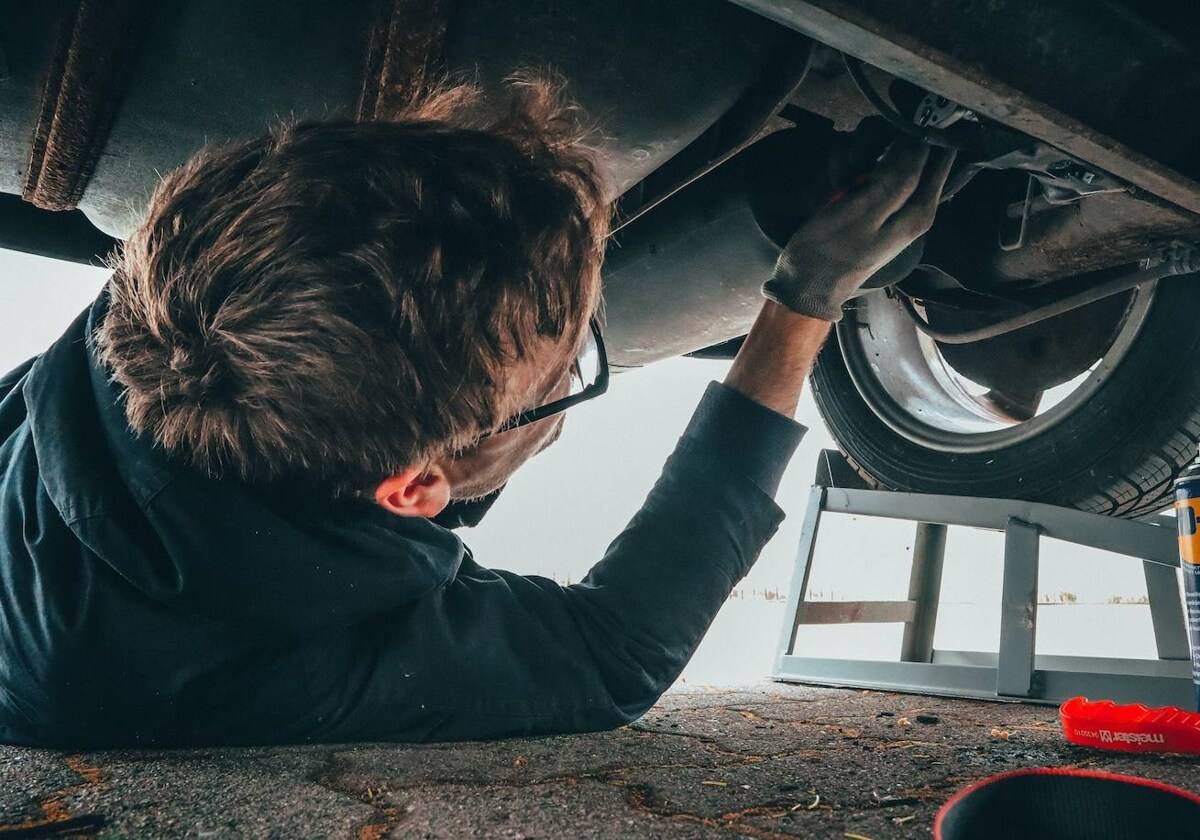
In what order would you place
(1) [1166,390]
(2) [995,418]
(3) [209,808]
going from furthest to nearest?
(2) [995,418]
(1) [1166,390]
(3) [209,808]

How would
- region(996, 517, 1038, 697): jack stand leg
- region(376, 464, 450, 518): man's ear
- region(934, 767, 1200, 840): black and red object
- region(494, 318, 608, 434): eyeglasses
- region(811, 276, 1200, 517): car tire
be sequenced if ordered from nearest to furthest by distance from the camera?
region(934, 767, 1200, 840): black and red object
region(376, 464, 450, 518): man's ear
region(494, 318, 608, 434): eyeglasses
region(811, 276, 1200, 517): car tire
region(996, 517, 1038, 697): jack stand leg

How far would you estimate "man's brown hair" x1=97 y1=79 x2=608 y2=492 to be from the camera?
70cm

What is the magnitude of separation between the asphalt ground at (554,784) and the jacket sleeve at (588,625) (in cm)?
4

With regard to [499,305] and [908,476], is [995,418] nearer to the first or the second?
[908,476]

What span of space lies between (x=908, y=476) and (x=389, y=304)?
3.58 ft

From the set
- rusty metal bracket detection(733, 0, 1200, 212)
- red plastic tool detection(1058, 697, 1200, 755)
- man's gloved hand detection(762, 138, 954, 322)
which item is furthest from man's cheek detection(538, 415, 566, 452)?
red plastic tool detection(1058, 697, 1200, 755)

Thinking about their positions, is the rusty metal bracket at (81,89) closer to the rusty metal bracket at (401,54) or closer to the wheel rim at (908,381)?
the rusty metal bracket at (401,54)

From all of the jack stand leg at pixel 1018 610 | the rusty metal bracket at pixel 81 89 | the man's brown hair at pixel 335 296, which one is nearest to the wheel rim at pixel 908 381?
the jack stand leg at pixel 1018 610

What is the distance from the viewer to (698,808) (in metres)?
0.67

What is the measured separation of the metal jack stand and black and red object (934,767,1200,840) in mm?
748

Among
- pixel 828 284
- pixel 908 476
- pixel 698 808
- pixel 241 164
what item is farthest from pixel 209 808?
pixel 908 476

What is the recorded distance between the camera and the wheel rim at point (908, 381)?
1525mm

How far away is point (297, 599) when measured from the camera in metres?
0.73

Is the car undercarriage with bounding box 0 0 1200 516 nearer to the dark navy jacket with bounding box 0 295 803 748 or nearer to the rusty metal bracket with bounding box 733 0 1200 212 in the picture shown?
the rusty metal bracket with bounding box 733 0 1200 212
